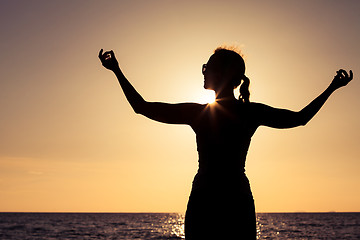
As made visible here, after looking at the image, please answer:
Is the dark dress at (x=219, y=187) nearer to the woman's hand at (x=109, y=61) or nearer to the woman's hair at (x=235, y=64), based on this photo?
the woman's hair at (x=235, y=64)

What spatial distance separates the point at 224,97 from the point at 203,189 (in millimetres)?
525

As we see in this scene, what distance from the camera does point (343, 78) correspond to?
8.79 feet

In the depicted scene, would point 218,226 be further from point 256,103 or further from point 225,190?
point 256,103

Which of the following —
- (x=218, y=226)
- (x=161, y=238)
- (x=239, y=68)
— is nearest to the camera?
(x=218, y=226)

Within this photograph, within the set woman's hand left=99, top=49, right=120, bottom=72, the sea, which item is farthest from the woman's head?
the sea

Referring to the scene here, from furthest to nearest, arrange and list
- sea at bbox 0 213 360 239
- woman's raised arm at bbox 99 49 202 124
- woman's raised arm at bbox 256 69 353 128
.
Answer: sea at bbox 0 213 360 239 → woman's raised arm at bbox 256 69 353 128 → woman's raised arm at bbox 99 49 202 124

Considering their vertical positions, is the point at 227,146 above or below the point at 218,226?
above

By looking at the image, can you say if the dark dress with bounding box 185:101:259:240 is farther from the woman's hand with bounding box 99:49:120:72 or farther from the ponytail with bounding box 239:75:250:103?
the woman's hand with bounding box 99:49:120:72

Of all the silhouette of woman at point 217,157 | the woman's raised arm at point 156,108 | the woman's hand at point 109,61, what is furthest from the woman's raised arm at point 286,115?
the woman's hand at point 109,61

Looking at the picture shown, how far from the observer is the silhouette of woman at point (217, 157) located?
2418mm

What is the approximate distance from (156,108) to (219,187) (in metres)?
0.51

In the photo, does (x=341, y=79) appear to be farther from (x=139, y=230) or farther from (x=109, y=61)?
(x=139, y=230)

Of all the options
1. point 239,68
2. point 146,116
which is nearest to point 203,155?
point 146,116

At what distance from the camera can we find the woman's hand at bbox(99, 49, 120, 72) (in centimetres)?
248
